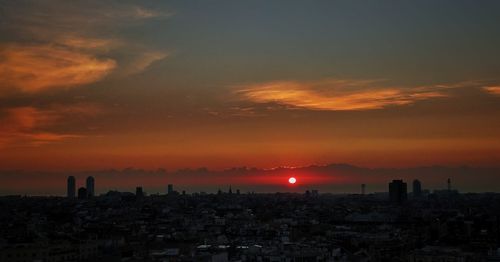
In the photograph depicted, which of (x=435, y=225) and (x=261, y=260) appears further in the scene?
(x=435, y=225)

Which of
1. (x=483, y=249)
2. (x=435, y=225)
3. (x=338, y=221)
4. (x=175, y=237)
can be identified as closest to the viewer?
(x=483, y=249)

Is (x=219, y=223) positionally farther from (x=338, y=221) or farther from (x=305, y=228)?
(x=338, y=221)

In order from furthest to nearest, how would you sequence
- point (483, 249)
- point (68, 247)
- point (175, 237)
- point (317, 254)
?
point (175, 237) → point (483, 249) → point (317, 254) → point (68, 247)

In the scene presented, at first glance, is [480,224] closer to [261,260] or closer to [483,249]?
[483,249]

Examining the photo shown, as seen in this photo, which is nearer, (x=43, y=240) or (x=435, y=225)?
(x=43, y=240)

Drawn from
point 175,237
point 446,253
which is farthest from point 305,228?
point 446,253

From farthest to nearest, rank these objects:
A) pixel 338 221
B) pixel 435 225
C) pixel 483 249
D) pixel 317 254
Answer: pixel 338 221
pixel 435 225
pixel 483 249
pixel 317 254

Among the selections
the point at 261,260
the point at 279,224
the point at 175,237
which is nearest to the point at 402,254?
the point at 261,260

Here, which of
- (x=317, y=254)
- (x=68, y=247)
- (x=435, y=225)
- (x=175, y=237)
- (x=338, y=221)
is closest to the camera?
(x=68, y=247)
